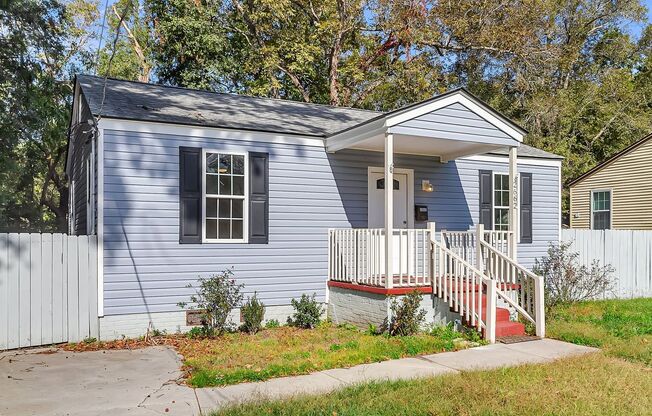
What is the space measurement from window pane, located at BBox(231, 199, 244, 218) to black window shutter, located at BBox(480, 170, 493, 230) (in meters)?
5.23

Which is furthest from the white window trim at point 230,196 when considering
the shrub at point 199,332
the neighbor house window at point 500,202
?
the neighbor house window at point 500,202

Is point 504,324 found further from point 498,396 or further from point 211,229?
point 211,229

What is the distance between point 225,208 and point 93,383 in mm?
3605

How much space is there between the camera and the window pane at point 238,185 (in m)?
8.56

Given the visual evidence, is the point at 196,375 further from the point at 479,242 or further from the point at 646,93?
the point at 646,93

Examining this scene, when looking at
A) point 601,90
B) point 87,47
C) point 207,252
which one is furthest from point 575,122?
point 87,47

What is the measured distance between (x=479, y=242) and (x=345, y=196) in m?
2.52

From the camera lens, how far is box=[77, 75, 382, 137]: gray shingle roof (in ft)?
27.0

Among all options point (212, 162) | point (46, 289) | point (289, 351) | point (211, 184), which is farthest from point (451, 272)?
point (46, 289)

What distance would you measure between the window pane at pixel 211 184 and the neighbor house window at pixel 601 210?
539 inches

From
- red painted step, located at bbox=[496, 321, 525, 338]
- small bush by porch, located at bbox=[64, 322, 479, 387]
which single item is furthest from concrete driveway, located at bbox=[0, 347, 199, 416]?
red painted step, located at bbox=[496, 321, 525, 338]

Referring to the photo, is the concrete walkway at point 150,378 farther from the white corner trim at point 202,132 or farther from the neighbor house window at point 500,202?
the neighbor house window at point 500,202

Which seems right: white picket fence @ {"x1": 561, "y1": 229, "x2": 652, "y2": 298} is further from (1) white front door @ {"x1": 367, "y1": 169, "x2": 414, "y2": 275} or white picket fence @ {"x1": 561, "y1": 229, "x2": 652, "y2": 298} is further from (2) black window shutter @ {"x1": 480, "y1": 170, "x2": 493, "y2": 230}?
(1) white front door @ {"x1": 367, "y1": 169, "x2": 414, "y2": 275}

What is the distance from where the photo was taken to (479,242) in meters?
8.62
